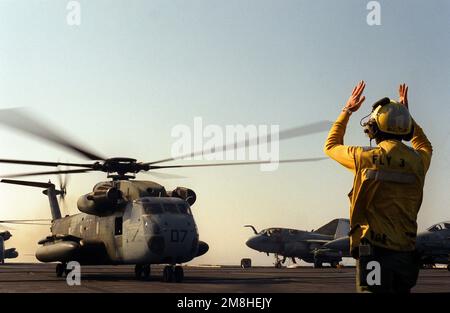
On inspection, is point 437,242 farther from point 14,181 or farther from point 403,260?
point 403,260

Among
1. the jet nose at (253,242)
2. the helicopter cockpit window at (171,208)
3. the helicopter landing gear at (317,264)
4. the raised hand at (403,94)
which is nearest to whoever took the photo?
the raised hand at (403,94)

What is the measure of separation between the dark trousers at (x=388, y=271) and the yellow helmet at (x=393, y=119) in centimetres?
97

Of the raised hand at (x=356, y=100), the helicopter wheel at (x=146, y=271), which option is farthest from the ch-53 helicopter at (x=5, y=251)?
the raised hand at (x=356, y=100)

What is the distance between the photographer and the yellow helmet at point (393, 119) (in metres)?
4.90

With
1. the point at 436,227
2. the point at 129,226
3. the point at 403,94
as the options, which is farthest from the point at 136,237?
the point at 436,227

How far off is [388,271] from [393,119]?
1220 mm

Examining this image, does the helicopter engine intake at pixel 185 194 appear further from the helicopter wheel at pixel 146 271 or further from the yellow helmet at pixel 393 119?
the yellow helmet at pixel 393 119

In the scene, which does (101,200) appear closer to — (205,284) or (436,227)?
(205,284)

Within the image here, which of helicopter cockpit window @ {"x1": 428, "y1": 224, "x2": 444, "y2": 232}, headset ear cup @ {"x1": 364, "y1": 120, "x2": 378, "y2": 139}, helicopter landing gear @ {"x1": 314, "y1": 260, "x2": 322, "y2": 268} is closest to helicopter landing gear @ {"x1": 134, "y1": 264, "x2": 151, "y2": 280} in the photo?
headset ear cup @ {"x1": 364, "y1": 120, "x2": 378, "y2": 139}

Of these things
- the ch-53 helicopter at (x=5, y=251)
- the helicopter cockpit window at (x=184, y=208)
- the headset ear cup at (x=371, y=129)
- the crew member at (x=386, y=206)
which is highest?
the headset ear cup at (x=371, y=129)

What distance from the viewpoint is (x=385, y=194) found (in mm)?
4785

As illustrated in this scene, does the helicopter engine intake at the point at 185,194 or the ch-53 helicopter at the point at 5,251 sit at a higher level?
the helicopter engine intake at the point at 185,194

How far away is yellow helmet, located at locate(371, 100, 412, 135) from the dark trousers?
97 centimetres
